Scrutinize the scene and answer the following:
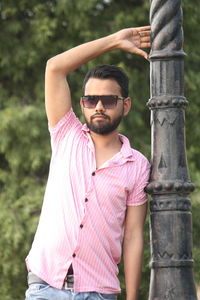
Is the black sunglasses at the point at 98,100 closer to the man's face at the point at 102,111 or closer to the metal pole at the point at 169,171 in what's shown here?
the man's face at the point at 102,111

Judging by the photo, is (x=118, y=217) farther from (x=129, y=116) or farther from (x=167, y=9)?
(x=129, y=116)

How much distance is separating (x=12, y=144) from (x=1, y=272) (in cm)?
131

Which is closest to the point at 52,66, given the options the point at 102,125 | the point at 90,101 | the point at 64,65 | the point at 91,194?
the point at 64,65

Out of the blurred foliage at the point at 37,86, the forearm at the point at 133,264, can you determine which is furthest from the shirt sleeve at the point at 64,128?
the blurred foliage at the point at 37,86

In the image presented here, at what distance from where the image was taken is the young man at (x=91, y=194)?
14.1ft

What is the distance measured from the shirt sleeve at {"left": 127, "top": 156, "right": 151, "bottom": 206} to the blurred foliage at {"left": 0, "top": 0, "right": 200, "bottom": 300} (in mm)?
4539

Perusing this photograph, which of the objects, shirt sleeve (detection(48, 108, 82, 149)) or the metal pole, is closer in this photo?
the metal pole

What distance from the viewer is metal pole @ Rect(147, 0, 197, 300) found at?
14.4ft

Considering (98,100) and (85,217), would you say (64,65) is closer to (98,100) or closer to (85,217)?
(98,100)

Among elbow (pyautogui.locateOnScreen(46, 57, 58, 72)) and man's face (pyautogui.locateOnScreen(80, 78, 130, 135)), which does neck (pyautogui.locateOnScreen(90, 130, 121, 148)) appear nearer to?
man's face (pyautogui.locateOnScreen(80, 78, 130, 135))

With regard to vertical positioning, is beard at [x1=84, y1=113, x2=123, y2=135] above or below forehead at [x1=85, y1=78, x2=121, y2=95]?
below

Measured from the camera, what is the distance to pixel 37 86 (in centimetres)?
977

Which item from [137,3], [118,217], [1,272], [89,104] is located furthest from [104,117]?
[137,3]

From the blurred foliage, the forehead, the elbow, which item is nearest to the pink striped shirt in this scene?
the forehead
